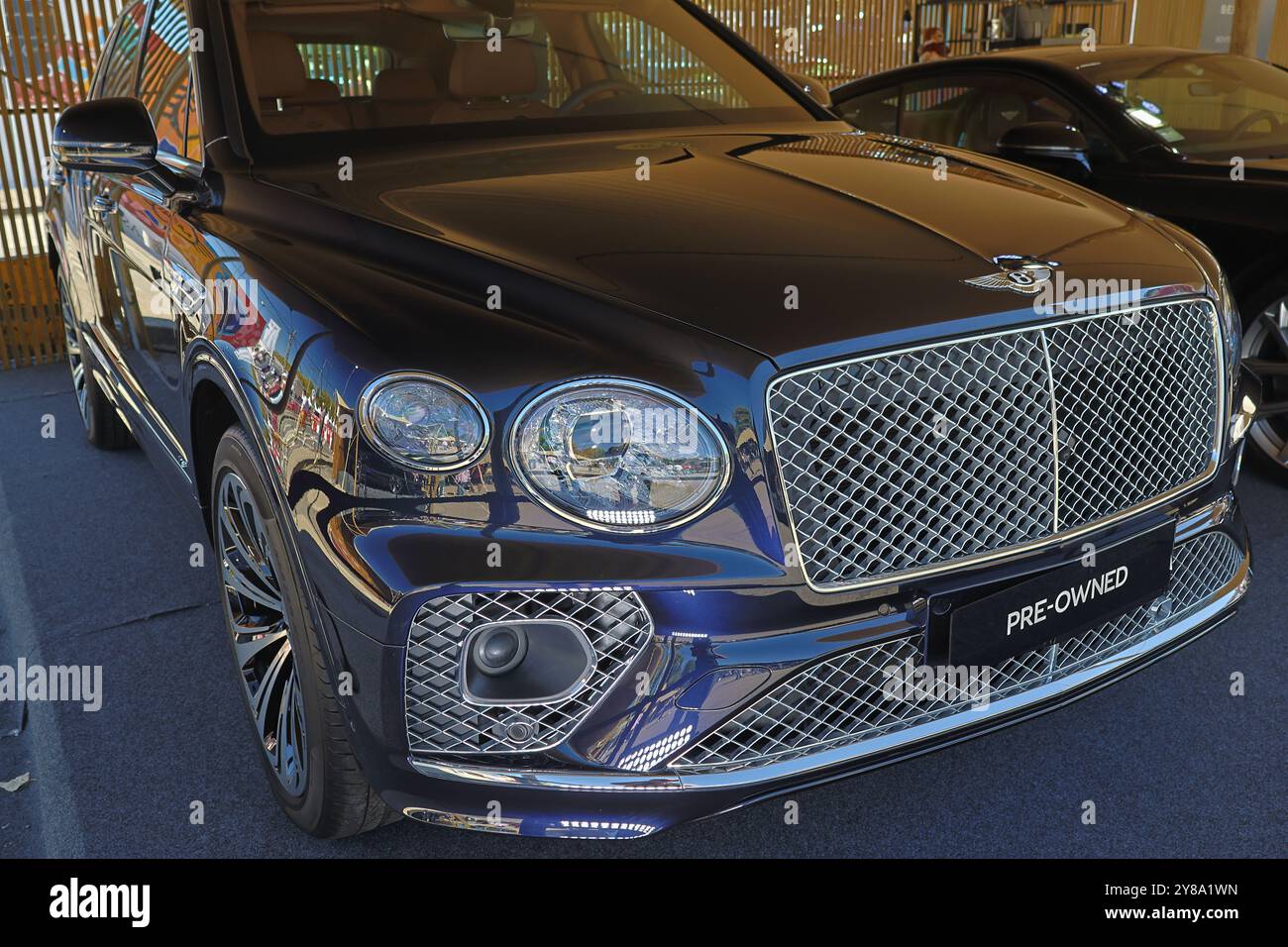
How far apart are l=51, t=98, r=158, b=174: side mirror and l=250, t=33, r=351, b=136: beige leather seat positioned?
29 centimetres

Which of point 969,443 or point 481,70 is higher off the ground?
point 481,70

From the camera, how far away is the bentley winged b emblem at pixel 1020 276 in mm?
1748

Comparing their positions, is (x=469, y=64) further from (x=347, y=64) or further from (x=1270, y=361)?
(x=1270, y=361)

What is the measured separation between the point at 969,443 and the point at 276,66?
5.68ft

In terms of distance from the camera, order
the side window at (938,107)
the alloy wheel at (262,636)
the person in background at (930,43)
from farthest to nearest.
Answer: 1. the person in background at (930,43)
2. the side window at (938,107)
3. the alloy wheel at (262,636)

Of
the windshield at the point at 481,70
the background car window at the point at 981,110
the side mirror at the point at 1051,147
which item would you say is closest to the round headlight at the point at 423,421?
the windshield at the point at 481,70

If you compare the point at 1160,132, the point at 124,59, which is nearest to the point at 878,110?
the point at 1160,132

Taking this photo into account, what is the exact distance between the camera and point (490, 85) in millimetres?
2693

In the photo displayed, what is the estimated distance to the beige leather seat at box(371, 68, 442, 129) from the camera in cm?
254

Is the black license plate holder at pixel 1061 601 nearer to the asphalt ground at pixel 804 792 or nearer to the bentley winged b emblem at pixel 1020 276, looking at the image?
the asphalt ground at pixel 804 792

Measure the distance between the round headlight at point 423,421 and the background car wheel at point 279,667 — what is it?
0.33 meters

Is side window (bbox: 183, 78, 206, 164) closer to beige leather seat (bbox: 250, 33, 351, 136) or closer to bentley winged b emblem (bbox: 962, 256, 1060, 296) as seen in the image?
beige leather seat (bbox: 250, 33, 351, 136)
